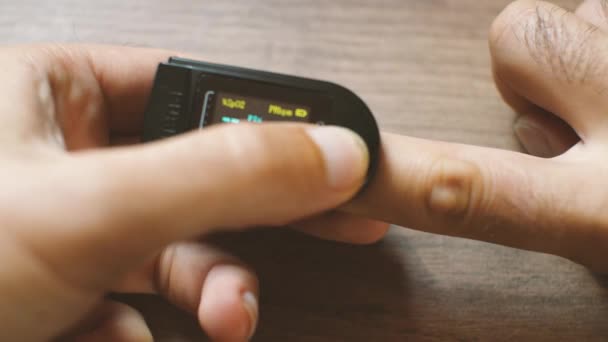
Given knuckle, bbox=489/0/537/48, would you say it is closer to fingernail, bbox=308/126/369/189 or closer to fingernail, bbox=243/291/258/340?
fingernail, bbox=308/126/369/189

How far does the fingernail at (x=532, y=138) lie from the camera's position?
0.74 metres

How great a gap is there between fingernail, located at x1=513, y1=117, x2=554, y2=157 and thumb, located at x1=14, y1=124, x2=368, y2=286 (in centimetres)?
44

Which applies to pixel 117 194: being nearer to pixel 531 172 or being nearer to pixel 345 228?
pixel 345 228

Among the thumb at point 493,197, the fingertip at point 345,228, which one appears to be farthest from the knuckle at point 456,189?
the fingertip at point 345,228

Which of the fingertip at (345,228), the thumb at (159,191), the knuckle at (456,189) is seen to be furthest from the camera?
the fingertip at (345,228)

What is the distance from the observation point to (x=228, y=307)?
582mm

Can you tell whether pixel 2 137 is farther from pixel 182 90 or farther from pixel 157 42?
pixel 157 42

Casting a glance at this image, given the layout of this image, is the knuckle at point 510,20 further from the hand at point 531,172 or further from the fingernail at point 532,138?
the fingernail at point 532,138

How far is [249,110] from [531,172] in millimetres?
343

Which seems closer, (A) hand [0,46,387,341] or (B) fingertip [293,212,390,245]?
(A) hand [0,46,387,341]

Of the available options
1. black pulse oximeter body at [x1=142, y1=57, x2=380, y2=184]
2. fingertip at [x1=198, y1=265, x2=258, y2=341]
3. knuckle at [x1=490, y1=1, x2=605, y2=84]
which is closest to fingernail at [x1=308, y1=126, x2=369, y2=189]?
black pulse oximeter body at [x1=142, y1=57, x2=380, y2=184]

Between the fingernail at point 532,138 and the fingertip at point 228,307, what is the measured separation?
46cm

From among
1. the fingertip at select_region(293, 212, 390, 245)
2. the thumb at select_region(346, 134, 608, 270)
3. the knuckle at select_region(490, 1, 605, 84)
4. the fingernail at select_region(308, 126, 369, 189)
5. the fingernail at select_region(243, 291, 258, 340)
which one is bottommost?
the fingernail at select_region(243, 291, 258, 340)

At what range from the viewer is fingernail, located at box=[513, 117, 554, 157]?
737 millimetres
